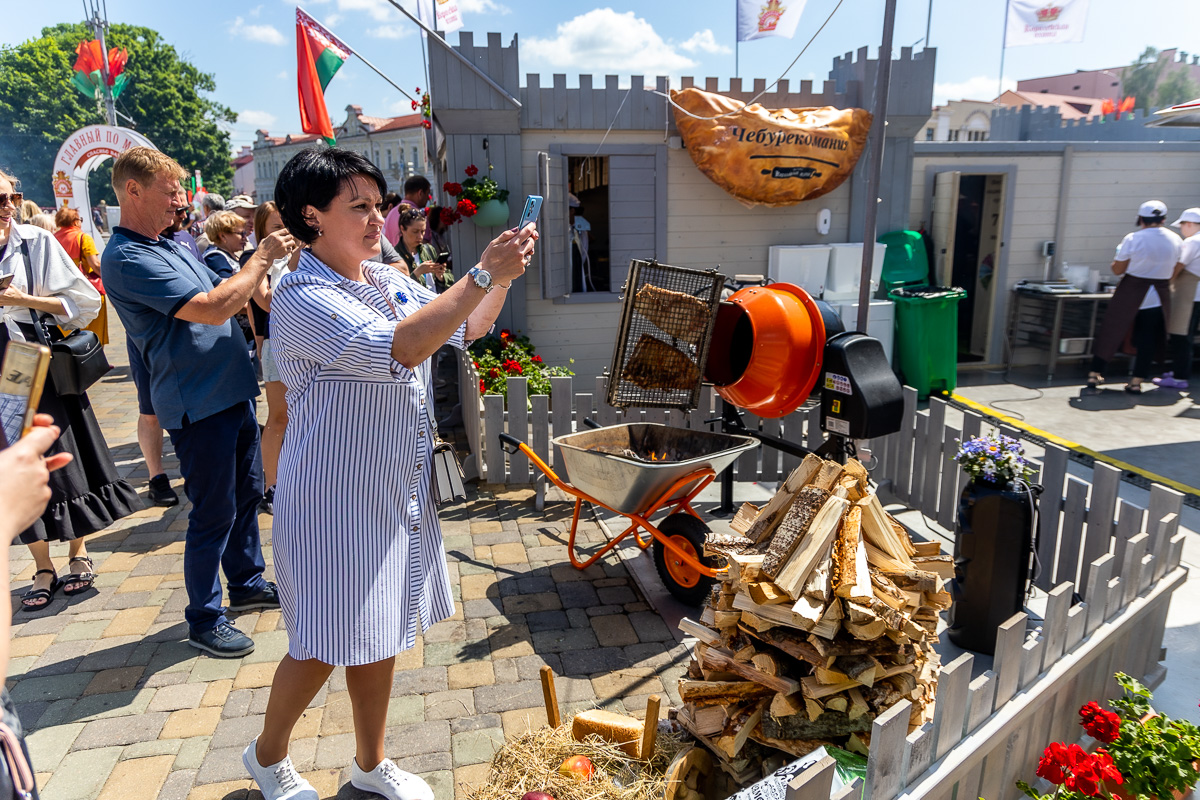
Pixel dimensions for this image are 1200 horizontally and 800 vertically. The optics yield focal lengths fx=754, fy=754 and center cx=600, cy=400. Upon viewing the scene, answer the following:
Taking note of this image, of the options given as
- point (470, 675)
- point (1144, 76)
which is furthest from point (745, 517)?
point (1144, 76)

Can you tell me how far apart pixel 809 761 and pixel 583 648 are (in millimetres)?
1492

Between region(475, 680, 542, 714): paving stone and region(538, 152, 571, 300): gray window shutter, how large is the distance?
5127mm

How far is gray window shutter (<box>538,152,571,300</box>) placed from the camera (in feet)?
24.3

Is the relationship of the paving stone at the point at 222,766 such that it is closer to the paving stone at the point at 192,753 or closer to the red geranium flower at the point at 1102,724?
the paving stone at the point at 192,753

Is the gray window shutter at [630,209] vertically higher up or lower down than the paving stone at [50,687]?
higher up

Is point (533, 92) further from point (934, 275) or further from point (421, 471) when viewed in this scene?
point (421, 471)

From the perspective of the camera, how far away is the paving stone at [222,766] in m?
2.61

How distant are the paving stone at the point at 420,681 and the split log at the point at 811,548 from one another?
1.58m

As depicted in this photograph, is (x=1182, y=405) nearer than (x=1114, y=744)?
No

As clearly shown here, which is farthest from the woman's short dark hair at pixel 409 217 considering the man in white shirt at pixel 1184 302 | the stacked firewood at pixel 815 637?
the man in white shirt at pixel 1184 302

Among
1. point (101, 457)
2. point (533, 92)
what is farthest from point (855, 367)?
point (533, 92)

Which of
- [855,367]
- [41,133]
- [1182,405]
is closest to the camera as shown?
[855,367]

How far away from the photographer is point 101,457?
374cm

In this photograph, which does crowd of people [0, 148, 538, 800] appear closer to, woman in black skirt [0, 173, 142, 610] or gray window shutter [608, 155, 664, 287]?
woman in black skirt [0, 173, 142, 610]
